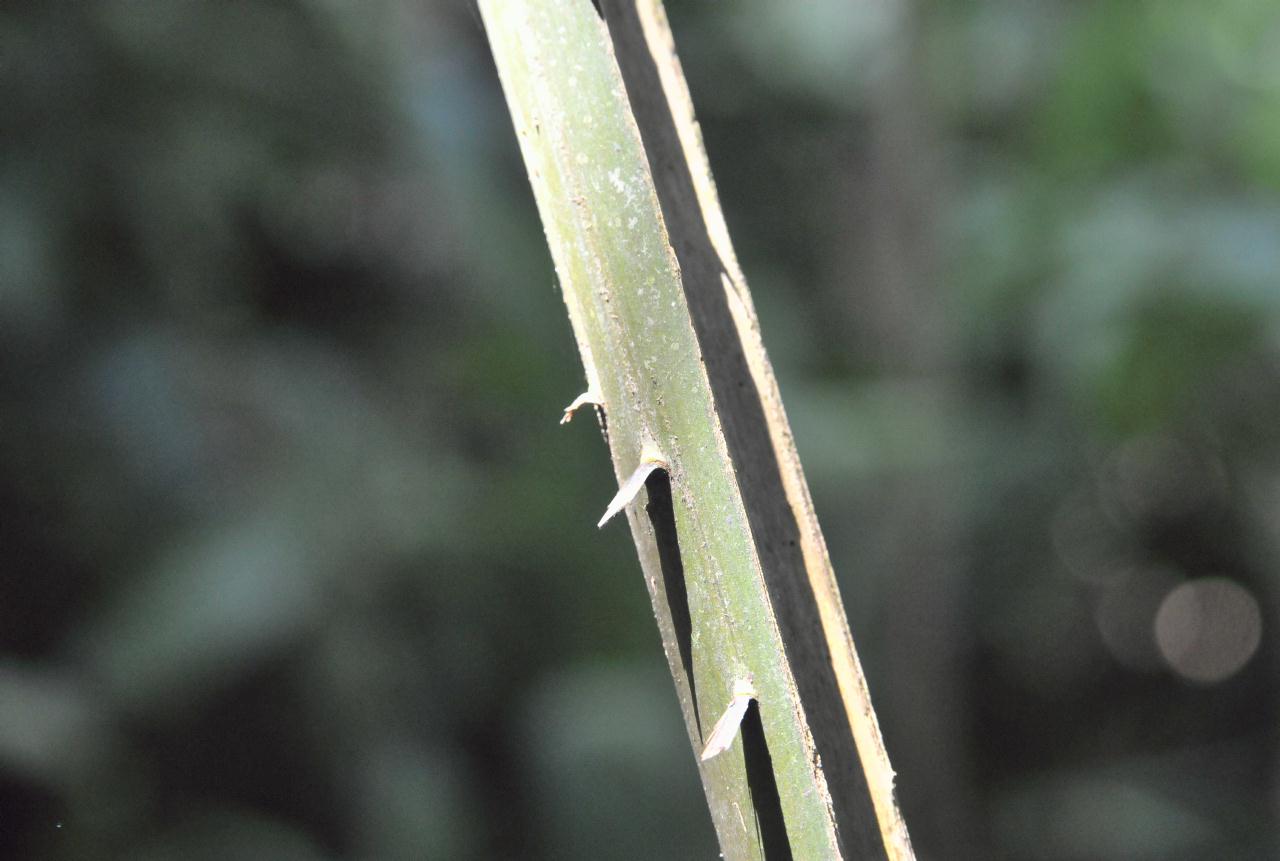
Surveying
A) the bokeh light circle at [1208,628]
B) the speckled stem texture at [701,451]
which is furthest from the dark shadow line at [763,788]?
the bokeh light circle at [1208,628]

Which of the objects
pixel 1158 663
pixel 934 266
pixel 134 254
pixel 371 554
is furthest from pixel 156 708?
pixel 1158 663

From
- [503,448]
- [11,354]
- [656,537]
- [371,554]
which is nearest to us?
[656,537]

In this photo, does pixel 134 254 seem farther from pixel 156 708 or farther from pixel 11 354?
pixel 156 708

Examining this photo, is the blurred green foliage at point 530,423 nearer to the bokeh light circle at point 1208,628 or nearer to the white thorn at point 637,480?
the bokeh light circle at point 1208,628

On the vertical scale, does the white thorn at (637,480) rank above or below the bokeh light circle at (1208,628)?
below

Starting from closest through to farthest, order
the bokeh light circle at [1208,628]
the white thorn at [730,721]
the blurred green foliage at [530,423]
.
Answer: the white thorn at [730,721] < the blurred green foliage at [530,423] < the bokeh light circle at [1208,628]

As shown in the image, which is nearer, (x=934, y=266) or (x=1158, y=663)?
(x=934, y=266)
